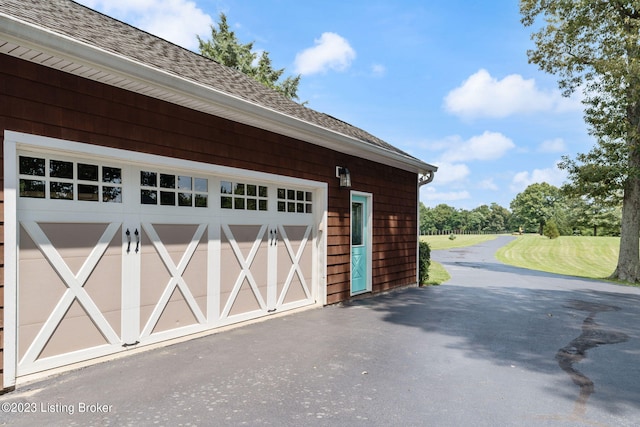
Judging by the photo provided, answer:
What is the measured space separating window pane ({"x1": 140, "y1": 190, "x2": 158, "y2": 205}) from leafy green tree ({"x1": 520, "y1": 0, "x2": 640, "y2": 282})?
1305cm

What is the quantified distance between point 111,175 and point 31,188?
69 cm

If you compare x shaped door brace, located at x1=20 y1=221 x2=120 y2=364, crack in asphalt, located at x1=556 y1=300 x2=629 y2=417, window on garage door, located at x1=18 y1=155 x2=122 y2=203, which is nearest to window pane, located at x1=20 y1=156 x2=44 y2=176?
window on garage door, located at x1=18 y1=155 x2=122 y2=203

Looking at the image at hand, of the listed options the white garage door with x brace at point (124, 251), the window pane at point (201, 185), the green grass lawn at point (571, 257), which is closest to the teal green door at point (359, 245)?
the white garage door with x brace at point (124, 251)

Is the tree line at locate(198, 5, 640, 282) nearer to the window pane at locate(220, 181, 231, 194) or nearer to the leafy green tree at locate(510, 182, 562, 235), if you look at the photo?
the window pane at locate(220, 181, 231, 194)

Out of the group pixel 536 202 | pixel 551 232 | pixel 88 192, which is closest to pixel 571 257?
pixel 551 232

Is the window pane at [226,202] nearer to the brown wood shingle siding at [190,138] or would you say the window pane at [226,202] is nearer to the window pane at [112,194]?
the brown wood shingle siding at [190,138]

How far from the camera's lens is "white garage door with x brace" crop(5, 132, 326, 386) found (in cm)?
317

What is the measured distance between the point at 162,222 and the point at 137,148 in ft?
2.80

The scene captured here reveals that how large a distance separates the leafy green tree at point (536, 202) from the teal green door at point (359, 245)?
6806cm

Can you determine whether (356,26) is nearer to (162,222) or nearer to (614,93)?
(614,93)

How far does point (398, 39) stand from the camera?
36.0 feet

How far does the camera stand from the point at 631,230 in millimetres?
12445

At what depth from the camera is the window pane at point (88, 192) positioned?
11.6ft

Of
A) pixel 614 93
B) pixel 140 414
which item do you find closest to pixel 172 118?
pixel 140 414
